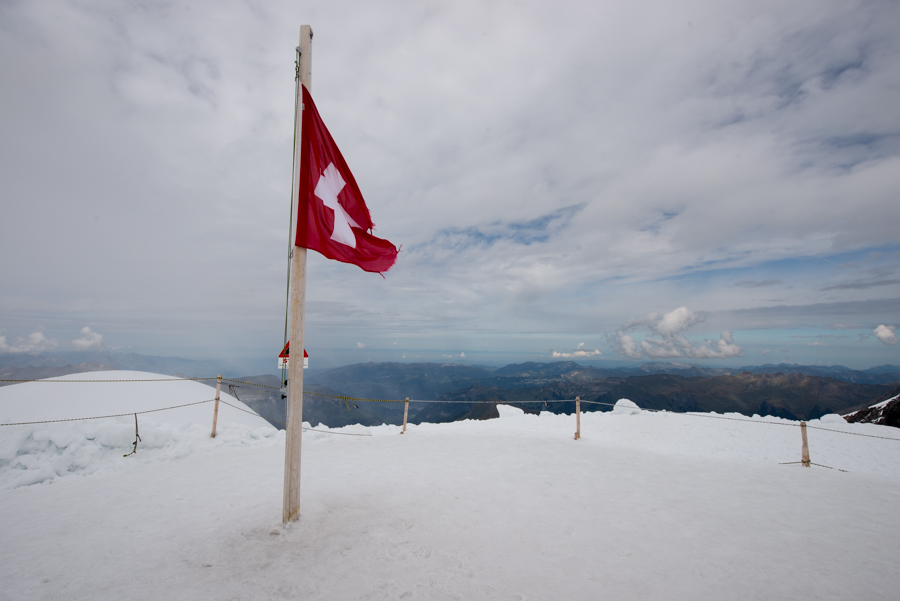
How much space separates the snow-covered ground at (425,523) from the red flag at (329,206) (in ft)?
12.9

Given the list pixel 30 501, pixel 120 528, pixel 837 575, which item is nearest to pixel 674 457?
pixel 837 575

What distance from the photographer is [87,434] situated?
8.39 metres

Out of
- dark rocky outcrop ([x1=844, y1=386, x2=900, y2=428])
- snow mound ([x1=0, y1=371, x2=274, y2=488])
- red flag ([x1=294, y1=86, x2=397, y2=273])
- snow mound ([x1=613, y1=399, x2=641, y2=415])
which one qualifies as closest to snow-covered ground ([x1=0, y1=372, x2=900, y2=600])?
snow mound ([x1=0, y1=371, x2=274, y2=488])

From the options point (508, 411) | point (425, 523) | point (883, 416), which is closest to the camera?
point (425, 523)

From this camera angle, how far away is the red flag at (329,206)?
5086 mm

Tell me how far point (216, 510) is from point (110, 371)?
16.0m

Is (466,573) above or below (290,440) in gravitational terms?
below

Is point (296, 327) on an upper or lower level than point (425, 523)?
upper

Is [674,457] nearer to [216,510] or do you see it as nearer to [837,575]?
[837,575]

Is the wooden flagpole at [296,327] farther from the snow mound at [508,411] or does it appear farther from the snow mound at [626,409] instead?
the snow mound at [626,409]

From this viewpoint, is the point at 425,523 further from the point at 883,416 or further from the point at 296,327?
the point at 883,416

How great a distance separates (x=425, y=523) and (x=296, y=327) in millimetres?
3349

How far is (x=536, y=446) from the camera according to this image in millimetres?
10594

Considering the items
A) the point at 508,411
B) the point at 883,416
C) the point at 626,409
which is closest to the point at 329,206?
the point at 508,411
